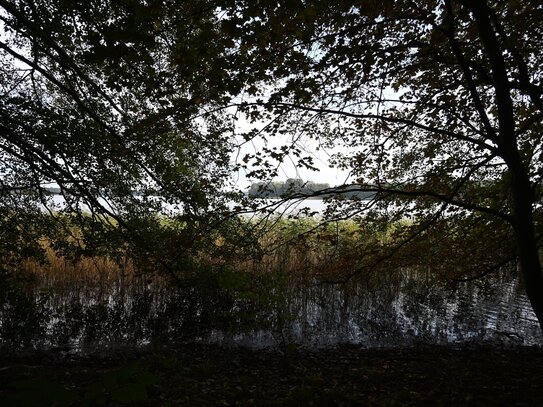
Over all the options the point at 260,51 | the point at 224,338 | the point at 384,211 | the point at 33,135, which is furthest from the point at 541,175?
the point at 33,135

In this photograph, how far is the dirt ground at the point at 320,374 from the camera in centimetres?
400

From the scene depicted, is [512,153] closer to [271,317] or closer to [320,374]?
[320,374]

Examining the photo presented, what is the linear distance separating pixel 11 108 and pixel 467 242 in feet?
22.6

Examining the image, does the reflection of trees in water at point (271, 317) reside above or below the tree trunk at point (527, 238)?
below

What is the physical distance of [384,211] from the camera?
5.95 meters

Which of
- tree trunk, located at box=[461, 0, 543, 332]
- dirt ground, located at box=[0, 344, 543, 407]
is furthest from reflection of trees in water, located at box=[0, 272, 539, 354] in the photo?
tree trunk, located at box=[461, 0, 543, 332]

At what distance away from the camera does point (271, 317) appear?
742 cm

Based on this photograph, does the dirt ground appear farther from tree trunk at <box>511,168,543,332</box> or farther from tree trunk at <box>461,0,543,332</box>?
tree trunk at <box>461,0,543,332</box>

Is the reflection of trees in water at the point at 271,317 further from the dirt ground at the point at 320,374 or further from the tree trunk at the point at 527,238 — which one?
the tree trunk at the point at 527,238

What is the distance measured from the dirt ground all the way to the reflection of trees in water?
0.77m

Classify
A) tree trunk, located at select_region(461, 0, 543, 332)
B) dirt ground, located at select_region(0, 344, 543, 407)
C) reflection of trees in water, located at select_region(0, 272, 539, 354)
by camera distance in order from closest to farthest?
1. tree trunk, located at select_region(461, 0, 543, 332)
2. dirt ground, located at select_region(0, 344, 543, 407)
3. reflection of trees in water, located at select_region(0, 272, 539, 354)

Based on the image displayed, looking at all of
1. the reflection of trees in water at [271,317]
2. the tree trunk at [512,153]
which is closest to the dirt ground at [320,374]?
the reflection of trees in water at [271,317]

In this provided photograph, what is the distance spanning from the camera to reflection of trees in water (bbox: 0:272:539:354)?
697 centimetres

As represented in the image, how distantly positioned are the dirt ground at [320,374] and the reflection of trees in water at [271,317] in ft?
2.51
